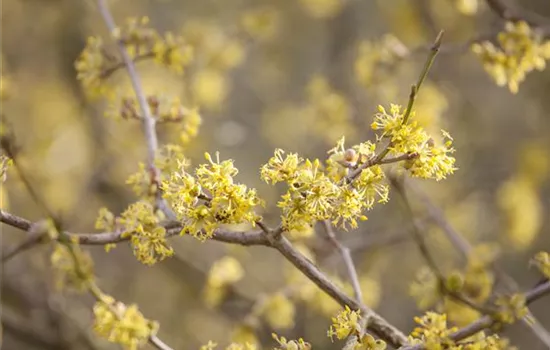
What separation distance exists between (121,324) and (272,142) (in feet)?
9.07

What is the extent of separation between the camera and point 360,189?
1223 millimetres

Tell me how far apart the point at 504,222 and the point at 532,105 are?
0.91 metres

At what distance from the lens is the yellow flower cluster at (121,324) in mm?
1307

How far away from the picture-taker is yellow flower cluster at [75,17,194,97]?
5.73 ft

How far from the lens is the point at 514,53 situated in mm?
1773

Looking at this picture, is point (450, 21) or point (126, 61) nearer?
point (126, 61)

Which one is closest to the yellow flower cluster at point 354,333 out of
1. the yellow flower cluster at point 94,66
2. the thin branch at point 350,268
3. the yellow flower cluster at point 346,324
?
the yellow flower cluster at point 346,324

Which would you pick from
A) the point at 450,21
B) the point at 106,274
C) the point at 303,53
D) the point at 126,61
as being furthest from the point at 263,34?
the point at 303,53

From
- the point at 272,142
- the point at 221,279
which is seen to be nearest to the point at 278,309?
the point at 221,279

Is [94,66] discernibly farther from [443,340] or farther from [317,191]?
[443,340]

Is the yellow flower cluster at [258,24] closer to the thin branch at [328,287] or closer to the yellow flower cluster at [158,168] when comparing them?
the yellow flower cluster at [158,168]

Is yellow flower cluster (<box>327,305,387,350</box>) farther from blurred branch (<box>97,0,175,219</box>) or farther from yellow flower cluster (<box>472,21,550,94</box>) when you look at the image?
yellow flower cluster (<box>472,21,550,94</box>)

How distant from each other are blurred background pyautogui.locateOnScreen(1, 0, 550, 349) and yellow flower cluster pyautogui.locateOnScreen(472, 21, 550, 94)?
A: 342mm

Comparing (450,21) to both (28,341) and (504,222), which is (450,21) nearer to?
(504,222)
